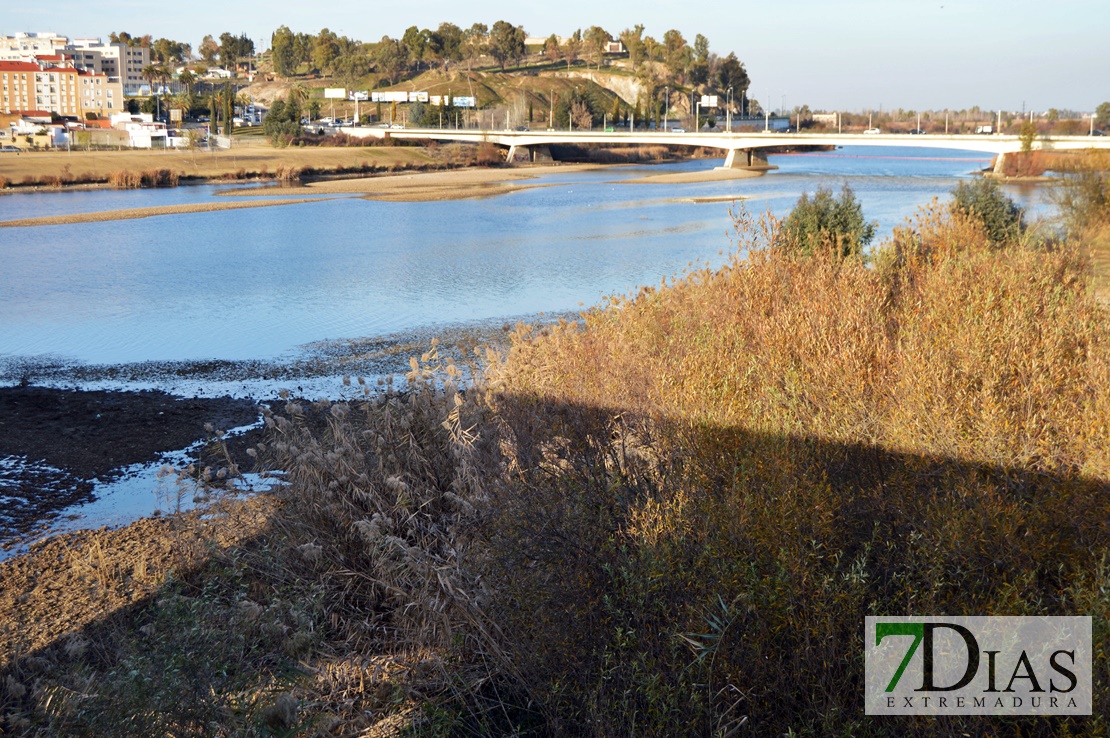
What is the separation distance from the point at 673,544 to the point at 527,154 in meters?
73.7

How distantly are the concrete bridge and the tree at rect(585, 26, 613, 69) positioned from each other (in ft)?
313

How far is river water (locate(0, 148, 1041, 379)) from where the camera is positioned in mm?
15133

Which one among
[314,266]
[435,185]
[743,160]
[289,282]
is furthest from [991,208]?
[743,160]

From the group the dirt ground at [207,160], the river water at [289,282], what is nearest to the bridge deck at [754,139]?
the dirt ground at [207,160]

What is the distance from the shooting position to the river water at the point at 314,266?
596 inches

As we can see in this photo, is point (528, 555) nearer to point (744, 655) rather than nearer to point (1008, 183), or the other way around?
point (744, 655)

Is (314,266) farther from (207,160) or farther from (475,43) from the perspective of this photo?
(475,43)

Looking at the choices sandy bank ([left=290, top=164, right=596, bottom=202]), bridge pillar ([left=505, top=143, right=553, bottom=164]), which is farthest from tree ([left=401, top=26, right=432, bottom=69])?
sandy bank ([left=290, top=164, right=596, bottom=202])

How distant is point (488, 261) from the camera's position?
2286 cm

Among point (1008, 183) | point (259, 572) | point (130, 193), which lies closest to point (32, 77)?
point (130, 193)

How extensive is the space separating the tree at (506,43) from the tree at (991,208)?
15061 centimetres

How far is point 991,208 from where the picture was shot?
15227 millimetres

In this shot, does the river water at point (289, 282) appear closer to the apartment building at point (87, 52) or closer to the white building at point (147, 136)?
the white building at point (147, 136)

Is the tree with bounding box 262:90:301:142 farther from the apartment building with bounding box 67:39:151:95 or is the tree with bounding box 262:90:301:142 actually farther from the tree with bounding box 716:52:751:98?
the tree with bounding box 716:52:751:98
